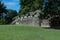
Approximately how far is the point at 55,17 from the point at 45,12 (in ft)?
5.48

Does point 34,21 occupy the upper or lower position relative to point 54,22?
upper

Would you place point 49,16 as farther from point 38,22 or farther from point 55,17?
point 38,22

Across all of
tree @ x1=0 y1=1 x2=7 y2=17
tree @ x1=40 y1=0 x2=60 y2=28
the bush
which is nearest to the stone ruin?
the bush

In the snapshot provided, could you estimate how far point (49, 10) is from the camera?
24484 millimetres

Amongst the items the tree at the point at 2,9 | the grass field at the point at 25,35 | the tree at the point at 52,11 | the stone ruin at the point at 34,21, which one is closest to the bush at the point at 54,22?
the tree at the point at 52,11

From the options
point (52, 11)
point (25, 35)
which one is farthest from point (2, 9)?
point (25, 35)

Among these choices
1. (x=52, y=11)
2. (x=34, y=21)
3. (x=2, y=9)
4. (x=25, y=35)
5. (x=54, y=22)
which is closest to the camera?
(x=25, y=35)

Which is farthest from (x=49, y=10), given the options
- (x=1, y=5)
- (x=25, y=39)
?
(x=1, y=5)

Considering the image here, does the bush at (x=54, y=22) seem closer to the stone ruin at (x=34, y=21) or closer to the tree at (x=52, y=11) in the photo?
the tree at (x=52, y=11)

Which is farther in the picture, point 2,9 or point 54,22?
point 2,9

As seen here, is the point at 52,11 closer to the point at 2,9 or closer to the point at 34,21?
the point at 34,21

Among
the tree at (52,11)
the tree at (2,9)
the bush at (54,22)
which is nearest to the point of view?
the tree at (52,11)

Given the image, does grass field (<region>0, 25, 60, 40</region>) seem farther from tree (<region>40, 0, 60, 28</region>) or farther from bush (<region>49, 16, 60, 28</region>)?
bush (<region>49, 16, 60, 28</region>)

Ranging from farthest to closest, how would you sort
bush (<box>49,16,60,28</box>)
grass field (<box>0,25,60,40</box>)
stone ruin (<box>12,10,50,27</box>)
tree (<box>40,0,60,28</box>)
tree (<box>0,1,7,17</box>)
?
1. tree (<box>0,1,7,17</box>)
2. stone ruin (<box>12,10,50,27</box>)
3. bush (<box>49,16,60,28</box>)
4. tree (<box>40,0,60,28</box>)
5. grass field (<box>0,25,60,40</box>)
